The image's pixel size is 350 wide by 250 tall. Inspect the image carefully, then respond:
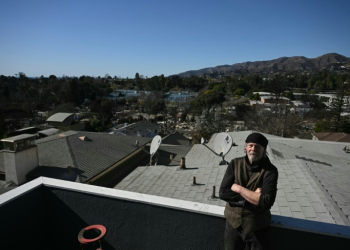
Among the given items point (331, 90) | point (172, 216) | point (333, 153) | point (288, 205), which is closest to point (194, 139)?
point (333, 153)

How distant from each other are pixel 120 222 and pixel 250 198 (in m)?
1.40

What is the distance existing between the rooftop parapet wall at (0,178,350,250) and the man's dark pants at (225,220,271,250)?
115 millimetres

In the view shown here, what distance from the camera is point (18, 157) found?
28.6ft

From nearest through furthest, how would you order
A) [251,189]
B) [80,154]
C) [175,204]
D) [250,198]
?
[250,198] → [251,189] → [175,204] → [80,154]

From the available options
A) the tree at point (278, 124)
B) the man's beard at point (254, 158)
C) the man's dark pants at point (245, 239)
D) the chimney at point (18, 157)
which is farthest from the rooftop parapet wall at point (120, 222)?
Answer: the tree at point (278, 124)

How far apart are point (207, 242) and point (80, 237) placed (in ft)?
3.79

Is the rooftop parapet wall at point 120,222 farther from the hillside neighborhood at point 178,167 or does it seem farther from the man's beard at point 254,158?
the man's beard at point 254,158

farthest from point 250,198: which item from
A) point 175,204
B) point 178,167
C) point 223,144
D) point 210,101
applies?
point 210,101

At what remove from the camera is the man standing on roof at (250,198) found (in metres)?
1.80

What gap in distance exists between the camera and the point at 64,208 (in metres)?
2.64

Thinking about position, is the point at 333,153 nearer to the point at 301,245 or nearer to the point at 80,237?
the point at 301,245

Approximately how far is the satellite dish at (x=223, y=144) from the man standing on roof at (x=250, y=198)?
5.20 metres

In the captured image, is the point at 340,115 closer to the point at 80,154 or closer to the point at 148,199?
the point at 80,154

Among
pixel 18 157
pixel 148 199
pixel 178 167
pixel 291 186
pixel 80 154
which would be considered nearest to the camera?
pixel 148 199
